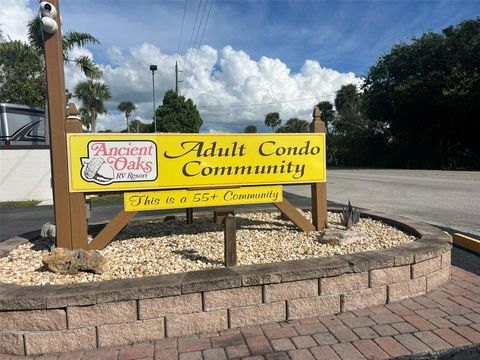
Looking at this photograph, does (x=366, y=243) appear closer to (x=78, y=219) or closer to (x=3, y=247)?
(x=78, y=219)

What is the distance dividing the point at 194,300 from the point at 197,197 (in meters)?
1.74

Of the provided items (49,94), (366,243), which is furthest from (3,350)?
(366,243)

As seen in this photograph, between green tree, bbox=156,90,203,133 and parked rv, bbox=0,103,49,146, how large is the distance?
20.7 metres

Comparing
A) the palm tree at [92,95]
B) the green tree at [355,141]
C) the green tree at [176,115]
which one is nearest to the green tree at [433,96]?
the green tree at [355,141]

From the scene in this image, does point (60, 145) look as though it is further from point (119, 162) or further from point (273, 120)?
point (273, 120)

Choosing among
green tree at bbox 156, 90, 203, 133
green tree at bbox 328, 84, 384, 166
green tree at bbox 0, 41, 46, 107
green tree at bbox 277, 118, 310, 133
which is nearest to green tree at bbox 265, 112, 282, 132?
green tree at bbox 277, 118, 310, 133

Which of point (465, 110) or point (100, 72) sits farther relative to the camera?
point (465, 110)

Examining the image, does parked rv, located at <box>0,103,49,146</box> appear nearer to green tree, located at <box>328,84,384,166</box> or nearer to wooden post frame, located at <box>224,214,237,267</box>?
wooden post frame, located at <box>224,214,237,267</box>

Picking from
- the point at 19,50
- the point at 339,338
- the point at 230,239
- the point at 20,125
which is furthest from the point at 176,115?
the point at 339,338

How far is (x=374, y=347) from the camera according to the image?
111 inches

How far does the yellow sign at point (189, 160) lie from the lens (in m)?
4.25

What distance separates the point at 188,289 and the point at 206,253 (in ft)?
4.00

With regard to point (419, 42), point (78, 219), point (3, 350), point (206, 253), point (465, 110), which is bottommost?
point (3, 350)

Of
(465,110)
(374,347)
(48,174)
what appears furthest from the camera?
(465,110)
